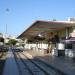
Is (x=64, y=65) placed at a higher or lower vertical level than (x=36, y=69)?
higher

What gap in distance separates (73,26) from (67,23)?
1536 millimetres

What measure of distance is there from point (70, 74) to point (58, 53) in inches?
778

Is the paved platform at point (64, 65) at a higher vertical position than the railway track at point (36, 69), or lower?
higher

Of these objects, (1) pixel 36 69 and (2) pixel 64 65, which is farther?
(2) pixel 64 65

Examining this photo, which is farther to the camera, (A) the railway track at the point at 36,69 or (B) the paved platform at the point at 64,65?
(A) the railway track at the point at 36,69

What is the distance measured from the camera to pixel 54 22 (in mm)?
29859

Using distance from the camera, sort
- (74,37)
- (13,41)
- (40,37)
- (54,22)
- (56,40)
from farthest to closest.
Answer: (13,41)
(40,37)
(56,40)
(54,22)
(74,37)

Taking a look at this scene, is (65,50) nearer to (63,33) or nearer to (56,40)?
(63,33)

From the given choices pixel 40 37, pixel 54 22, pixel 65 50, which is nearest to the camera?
pixel 54 22

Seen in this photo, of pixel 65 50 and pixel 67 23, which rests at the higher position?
pixel 67 23

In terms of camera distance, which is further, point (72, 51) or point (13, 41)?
point (13, 41)

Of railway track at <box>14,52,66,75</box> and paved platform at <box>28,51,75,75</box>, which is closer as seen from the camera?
paved platform at <box>28,51,75,75</box>

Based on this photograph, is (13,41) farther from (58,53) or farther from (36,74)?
(36,74)

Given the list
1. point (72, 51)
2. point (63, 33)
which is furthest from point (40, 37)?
point (72, 51)
